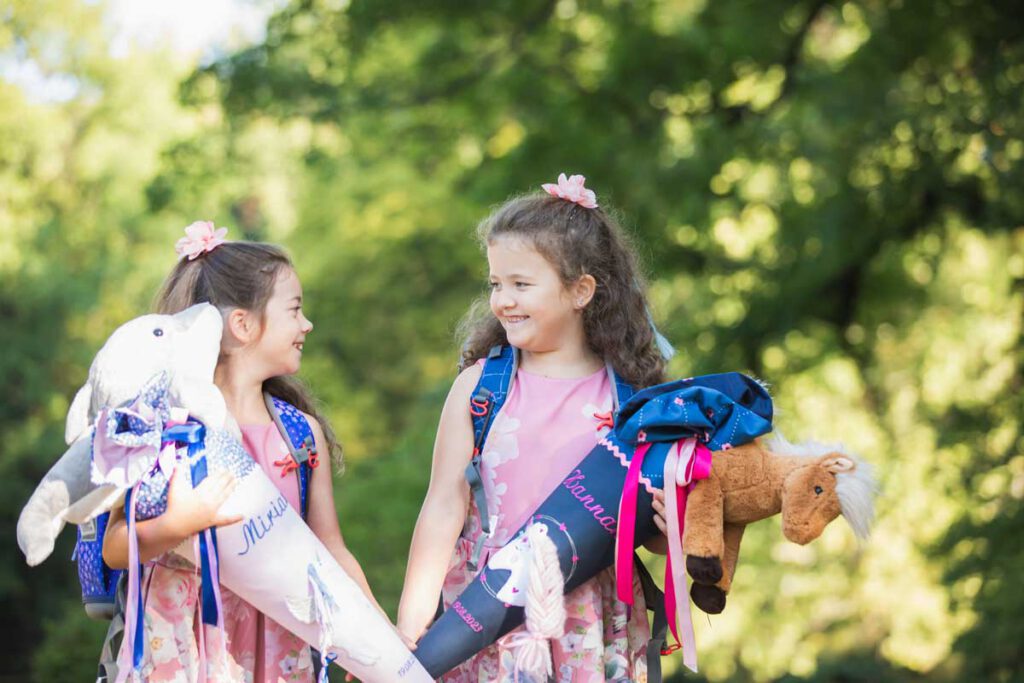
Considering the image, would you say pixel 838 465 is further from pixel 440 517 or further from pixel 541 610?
pixel 440 517

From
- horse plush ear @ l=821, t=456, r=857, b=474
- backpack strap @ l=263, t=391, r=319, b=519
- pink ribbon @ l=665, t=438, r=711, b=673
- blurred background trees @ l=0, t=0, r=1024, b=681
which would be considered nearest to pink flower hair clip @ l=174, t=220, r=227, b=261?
backpack strap @ l=263, t=391, r=319, b=519

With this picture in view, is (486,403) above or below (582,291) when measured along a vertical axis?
below

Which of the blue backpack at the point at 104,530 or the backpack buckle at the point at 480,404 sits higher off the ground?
the backpack buckle at the point at 480,404

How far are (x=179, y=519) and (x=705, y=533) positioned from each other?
1156 mm

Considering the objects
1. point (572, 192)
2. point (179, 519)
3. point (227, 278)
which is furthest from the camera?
point (572, 192)

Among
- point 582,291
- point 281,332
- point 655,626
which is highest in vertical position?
point 582,291

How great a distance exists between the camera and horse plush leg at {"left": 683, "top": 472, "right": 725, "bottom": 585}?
8.96 feet

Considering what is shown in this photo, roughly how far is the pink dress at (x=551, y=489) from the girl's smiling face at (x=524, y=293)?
0.48 feet

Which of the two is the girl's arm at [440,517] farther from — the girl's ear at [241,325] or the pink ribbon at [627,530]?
the girl's ear at [241,325]

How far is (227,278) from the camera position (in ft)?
9.70

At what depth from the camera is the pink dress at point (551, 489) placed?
2979 mm

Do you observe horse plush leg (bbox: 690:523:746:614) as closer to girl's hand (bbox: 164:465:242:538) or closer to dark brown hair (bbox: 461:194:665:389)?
dark brown hair (bbox: 461:194:665:389)

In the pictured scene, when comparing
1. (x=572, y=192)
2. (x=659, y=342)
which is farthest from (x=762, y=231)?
(x=572, y=192)

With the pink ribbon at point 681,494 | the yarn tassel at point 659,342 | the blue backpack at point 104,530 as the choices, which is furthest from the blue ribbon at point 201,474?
the yarn tassel at point 659,342
